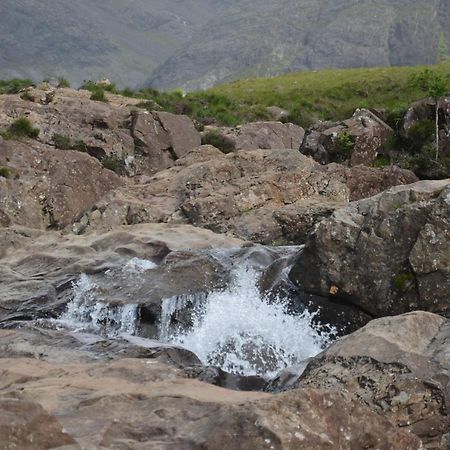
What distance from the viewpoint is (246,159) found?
27.5m

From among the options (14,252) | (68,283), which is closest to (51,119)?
(14,252)

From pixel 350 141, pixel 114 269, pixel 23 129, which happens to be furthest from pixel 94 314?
pixel 350 141

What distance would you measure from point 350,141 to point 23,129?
15.6 m

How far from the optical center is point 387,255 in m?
14.6

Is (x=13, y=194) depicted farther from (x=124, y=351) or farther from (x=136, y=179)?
(x=124, y=351)

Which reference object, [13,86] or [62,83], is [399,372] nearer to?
[13,86]

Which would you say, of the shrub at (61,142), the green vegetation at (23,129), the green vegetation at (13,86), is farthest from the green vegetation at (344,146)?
the green vegetation at (13,86)

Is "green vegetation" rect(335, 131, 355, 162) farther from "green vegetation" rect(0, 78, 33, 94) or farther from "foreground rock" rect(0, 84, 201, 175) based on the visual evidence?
"green vegetation" rect(0, 78, 33, 94)

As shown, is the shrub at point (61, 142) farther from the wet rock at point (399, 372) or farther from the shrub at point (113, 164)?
the wet rock at point (399, 372)

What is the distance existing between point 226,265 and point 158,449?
12.3 meters

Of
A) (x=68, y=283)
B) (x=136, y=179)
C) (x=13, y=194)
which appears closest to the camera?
(x=68, y=283)

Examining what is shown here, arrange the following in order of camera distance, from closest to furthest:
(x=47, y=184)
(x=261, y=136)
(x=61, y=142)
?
(x=47, y=184) → (x=61, y=142) → (x=261, y=136)

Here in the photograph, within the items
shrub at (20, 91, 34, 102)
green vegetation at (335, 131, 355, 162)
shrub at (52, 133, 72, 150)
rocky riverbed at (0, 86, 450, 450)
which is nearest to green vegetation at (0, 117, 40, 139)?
rocky riverbed at (0, 86, 450, 450)

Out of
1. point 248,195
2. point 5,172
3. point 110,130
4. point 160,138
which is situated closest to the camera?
point 248,195
